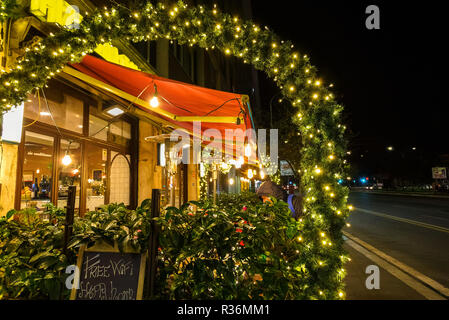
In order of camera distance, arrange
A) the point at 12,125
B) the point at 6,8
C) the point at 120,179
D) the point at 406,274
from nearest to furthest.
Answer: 1. the point at 6,8
2. the point at 12,125
3. the point at 406,274
4. the point at 120,179

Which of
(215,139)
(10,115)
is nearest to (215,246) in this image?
(10,115)

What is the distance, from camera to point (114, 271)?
2213 millimetres

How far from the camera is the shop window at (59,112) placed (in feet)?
14.7

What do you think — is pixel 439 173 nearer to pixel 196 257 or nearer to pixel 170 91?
pixel 170 91

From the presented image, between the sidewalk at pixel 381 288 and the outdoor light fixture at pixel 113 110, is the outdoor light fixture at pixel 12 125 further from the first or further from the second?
the sidewalk at pixel 381 288

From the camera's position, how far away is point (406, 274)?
5.09 m

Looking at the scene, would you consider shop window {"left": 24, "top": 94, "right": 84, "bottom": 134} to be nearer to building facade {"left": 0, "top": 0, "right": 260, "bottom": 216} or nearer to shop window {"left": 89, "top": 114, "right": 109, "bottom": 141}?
building facade {"left": 0, "top": 0, "right": 260, "bottom": 216}

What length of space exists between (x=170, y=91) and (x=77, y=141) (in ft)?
9.15

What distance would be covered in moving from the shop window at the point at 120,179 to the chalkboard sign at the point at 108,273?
539cm

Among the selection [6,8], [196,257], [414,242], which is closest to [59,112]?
[6,8]

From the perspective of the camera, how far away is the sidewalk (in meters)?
4.11

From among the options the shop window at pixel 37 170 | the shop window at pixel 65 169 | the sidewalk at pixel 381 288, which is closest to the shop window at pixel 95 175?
the shop window at pixel 65 169

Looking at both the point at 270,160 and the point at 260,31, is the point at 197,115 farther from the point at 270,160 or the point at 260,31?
the point at 270,160
